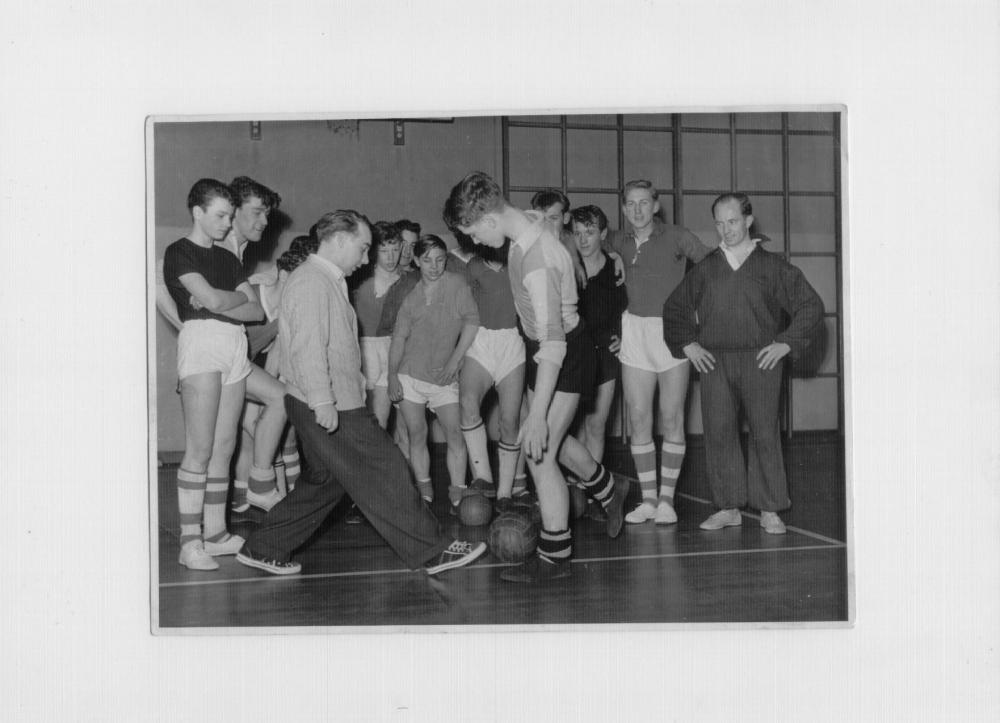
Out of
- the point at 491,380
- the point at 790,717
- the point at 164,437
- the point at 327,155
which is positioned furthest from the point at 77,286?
the point at 790,717

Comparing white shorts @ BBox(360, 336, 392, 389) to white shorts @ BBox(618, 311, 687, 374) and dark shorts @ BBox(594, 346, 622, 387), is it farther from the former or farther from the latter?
white shorts @ BBox(618, 311, 687, 374)

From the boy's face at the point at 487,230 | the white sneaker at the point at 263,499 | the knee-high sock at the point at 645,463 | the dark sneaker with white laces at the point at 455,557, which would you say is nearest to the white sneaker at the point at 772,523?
the knee-high sock at the point at 645,463

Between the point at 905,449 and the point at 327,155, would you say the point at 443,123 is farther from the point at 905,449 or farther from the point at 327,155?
the point at 905,449

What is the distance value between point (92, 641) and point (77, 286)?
122 cm

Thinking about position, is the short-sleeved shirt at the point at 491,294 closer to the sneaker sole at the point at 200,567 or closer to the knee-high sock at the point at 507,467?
the knee-high sock at the point at 507,467

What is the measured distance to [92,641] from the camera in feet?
10.8

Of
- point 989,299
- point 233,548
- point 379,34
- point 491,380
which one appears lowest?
point 233,548

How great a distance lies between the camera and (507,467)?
3961mm

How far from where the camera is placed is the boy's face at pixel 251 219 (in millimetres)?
3555

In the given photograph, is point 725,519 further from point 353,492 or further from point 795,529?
point 353,492

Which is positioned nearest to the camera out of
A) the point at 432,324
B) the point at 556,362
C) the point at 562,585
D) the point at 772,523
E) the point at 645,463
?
the point at 556,362

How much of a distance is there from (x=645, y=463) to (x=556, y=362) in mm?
964

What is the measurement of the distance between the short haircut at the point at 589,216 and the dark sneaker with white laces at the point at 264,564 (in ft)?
5.66

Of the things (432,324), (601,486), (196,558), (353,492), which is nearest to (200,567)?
(196,558)
